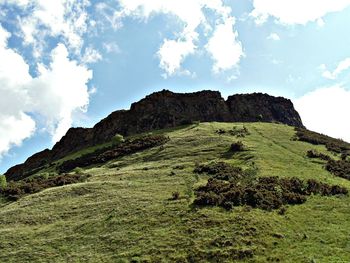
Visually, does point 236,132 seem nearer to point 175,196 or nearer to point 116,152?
point 116,152

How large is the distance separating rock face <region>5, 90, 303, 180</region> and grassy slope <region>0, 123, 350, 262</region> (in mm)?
52890

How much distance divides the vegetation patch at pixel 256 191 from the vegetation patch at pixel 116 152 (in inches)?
1118

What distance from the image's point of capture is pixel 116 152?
80.0 metres

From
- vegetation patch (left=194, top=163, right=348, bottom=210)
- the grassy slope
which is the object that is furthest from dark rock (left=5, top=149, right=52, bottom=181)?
vegetation patch (left=194, top=163, right=348, bottom=210)

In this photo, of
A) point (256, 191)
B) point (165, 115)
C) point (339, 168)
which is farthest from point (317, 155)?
point (165, 115)

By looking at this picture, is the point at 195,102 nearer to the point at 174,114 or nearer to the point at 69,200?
the point at 174,114

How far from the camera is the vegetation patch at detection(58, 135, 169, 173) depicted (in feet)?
260

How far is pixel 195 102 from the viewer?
389 feet

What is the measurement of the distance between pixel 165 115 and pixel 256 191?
2689 inches

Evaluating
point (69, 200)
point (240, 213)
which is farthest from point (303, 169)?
point (69, 200)

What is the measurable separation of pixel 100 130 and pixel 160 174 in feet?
211

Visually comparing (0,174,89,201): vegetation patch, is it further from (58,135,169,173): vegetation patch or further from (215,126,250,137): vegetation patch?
(215,126,250,137): vegetation patch

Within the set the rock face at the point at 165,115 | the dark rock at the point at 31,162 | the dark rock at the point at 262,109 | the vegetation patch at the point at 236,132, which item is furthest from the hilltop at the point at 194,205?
the dark rock at the point at 31,162

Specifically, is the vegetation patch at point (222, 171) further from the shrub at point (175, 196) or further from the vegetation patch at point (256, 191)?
the shrub at point (175, 196)
